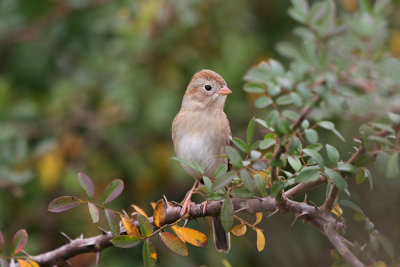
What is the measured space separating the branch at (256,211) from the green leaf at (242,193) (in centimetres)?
11

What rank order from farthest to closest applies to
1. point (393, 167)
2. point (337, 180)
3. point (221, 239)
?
point (221, 239)
point (337, 180)
point (393, 167)

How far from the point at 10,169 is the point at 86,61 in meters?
1.61

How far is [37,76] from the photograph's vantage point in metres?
6.08

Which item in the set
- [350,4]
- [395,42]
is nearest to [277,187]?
[350,4]

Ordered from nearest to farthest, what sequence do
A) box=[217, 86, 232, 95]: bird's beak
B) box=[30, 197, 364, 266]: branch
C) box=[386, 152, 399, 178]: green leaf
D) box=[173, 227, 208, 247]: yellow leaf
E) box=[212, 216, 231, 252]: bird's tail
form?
box=[386, 152, 399, 178]: green leaf, box=[30, 197, 364, 266]: branch, box=[173, 227, 208, 247]: yellow leaf, box=[212, 216, 231, 252]: bird's tail, box=[217, 86, 232, 95]: bird's beak

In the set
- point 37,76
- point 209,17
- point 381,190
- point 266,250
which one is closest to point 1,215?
point 37,76

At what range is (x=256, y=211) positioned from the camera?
2445mm

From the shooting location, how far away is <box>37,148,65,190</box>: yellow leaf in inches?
209

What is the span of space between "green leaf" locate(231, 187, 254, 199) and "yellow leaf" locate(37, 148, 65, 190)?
337 cm

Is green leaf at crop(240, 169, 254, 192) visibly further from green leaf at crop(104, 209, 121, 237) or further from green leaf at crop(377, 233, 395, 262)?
green leaf at crop(104, 209, 121, 237)

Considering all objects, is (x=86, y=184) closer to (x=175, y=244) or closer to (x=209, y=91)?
(x=175, y=244)

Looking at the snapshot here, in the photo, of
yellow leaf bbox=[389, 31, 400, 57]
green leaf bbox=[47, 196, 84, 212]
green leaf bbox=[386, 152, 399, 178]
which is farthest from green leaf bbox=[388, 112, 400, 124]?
yellow leaf bbox=[389, 31, 400, 57]

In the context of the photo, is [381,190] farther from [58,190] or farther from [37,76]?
[37,76]

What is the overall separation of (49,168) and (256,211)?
10.7 ft
